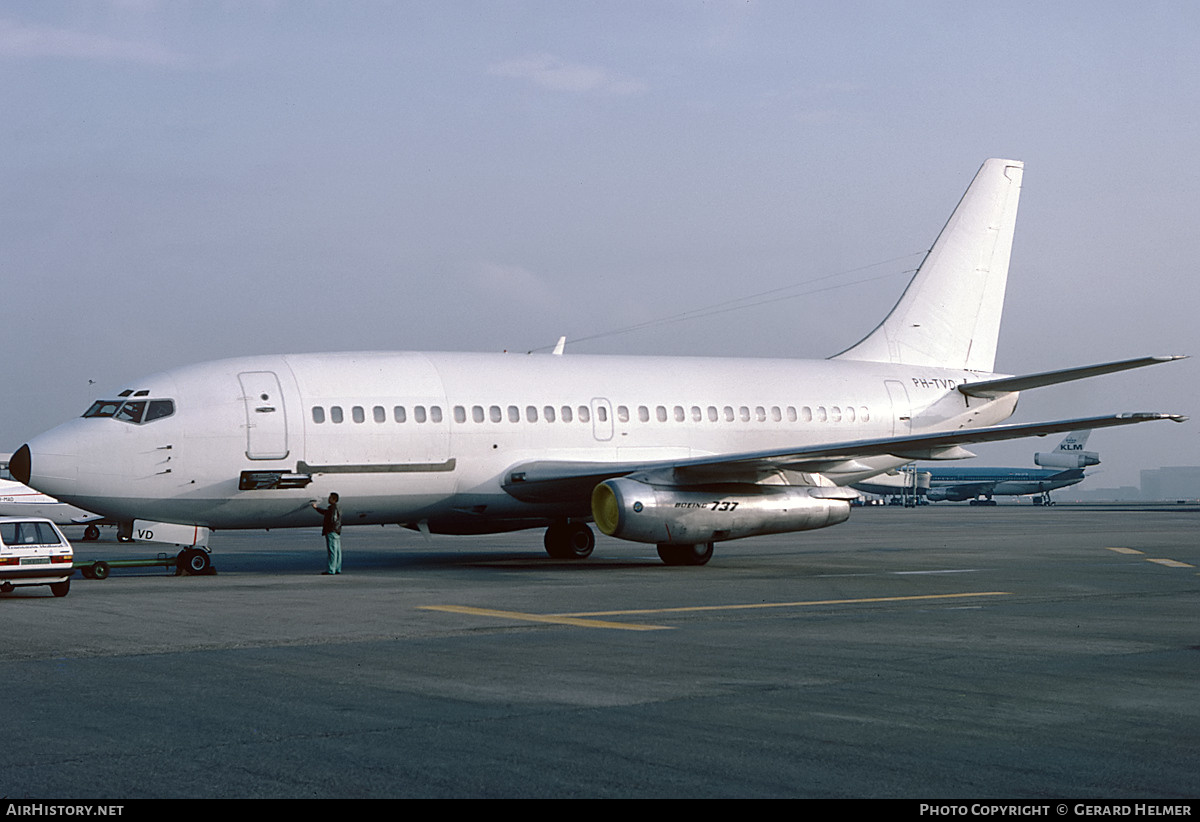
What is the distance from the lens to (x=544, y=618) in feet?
50.6

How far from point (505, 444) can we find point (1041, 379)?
12283 mm

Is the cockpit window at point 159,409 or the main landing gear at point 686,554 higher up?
the cockpit window at point 159,409

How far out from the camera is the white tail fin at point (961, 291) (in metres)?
32.2

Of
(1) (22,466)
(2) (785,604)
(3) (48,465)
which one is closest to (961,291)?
(2) (785,604)

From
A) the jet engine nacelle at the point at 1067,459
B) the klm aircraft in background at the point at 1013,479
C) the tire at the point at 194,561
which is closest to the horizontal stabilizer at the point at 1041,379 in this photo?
the tire at the point at 194,561

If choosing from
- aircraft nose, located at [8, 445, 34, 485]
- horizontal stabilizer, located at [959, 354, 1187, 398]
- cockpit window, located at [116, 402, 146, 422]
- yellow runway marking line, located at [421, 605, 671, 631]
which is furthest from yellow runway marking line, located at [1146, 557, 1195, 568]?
aircraft nose, located at [8, 445, 34, 485]

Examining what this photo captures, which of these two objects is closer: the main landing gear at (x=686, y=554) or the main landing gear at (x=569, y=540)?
the main landing gear at (x=686, y=554)

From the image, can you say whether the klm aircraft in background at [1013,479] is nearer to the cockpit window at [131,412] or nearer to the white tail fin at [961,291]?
the white tail fin at [961,291]

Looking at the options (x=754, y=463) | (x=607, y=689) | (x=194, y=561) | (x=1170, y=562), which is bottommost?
(x=607, y=689)

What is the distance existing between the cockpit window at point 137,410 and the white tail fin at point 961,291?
55.8ft

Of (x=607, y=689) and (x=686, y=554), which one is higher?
(x=686, y=554)

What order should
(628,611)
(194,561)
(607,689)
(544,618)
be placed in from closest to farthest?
(607,689) → (544,618) → (628,611) → (194,561)

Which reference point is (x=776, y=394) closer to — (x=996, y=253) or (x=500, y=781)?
(x=996, y=253)

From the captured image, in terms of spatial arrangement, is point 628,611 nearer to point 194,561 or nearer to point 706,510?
point 706,510
